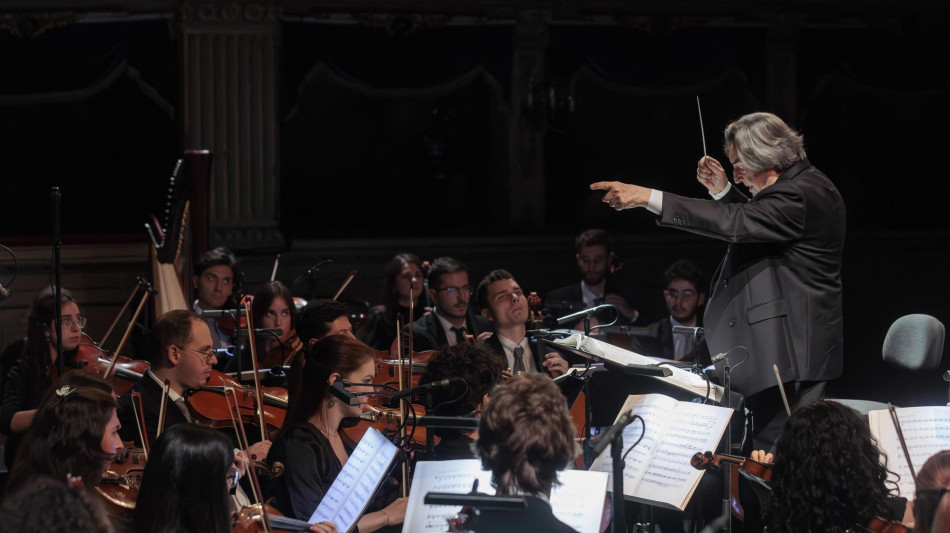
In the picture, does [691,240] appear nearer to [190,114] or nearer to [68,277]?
[190,114]

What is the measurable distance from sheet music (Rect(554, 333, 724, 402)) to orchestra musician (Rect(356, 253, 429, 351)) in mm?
2178

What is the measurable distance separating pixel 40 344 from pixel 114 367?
0.45 m

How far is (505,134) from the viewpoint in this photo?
8.60 m

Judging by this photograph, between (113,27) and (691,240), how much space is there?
458cm

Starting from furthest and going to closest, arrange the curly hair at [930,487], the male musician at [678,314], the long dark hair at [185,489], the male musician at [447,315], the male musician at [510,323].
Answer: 1. the male musician at [678,314]
2. the male musician at [447,315]
3. the male musician at [510,323]
4. the curly hair at [930,487]
5. the long dark hair at [185,489]

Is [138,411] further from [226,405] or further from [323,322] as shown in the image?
[323,322]

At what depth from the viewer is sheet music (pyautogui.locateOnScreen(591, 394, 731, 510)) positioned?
2.92 meters

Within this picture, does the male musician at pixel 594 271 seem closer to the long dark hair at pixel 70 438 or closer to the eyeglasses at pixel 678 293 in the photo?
the eyeglasses at pixel 678 293

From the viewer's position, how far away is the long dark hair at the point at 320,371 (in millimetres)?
3121

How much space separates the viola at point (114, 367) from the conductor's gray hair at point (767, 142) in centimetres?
225

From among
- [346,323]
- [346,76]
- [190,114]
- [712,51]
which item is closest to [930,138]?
[712,51]

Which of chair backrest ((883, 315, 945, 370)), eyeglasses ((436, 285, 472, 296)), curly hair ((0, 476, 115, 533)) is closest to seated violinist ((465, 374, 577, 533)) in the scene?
curly hair ((0, 476, 115, 533))

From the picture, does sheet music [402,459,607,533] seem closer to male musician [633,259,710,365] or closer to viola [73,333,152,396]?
viola [73,333,152,396]

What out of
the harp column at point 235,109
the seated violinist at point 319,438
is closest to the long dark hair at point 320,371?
the seated violinist at point 319,438
